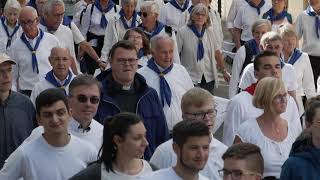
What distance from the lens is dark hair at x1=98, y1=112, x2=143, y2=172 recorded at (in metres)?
6.66

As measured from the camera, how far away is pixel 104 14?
14.9m

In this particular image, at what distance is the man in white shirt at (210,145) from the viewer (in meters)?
7.43

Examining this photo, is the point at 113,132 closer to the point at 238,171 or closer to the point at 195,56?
the point at 238,171

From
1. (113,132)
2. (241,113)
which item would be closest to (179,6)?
(241,113)

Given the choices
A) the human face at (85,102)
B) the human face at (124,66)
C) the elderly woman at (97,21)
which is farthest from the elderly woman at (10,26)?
the human face at (85,102)

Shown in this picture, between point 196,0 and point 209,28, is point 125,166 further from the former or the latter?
point 196,0

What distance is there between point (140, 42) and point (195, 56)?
1.88m

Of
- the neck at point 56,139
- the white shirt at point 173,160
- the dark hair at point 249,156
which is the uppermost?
the dark hair at point 249,156

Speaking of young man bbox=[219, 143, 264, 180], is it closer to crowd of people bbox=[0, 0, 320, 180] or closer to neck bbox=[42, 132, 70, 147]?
crowd of people bbox=[0, 0, 320, 180]

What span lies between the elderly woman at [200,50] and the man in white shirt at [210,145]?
519cm

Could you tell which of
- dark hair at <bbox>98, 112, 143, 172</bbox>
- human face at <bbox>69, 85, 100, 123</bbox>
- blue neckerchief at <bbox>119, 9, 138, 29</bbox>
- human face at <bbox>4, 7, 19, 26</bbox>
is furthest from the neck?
blue neckerchief at <bbox>119, 9, 138, 29</bbox>

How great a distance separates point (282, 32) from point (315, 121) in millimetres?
4628

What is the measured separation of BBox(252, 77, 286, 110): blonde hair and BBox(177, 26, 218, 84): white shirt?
479cm

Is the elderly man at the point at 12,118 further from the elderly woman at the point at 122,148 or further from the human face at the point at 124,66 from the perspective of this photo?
the elderly woman at the point at 122,148
